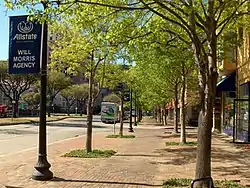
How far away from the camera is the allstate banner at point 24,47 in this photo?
11.5 metres

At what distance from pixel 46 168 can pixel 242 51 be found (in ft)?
52.8

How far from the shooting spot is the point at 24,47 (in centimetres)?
1150

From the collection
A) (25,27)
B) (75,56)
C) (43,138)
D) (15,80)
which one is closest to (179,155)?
(75,56)

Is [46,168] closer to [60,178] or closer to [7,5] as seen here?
[60,178]

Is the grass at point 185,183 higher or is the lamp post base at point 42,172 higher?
the lamp post base at point 42,172

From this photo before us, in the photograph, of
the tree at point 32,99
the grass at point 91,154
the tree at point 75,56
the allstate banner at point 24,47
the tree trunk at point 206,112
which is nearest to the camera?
the tree trunk at point 206,112

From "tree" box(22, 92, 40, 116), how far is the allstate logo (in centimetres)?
8434

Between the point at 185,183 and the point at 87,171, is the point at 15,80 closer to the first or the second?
the point at 87,171

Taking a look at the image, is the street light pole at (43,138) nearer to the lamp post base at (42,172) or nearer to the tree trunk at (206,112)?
the lamp post base at (42,172)

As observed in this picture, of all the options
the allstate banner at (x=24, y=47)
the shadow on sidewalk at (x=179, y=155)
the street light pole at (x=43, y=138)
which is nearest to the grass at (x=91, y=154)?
the shadow on sidewalk at (x=179, y=155)

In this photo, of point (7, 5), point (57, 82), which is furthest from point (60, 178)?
point (57, 82)

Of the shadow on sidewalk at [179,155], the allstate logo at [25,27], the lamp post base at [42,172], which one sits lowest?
the shadow on sidewalk at [179,155]

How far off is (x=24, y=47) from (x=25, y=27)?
0.54 m

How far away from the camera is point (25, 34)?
11547 millimetres
